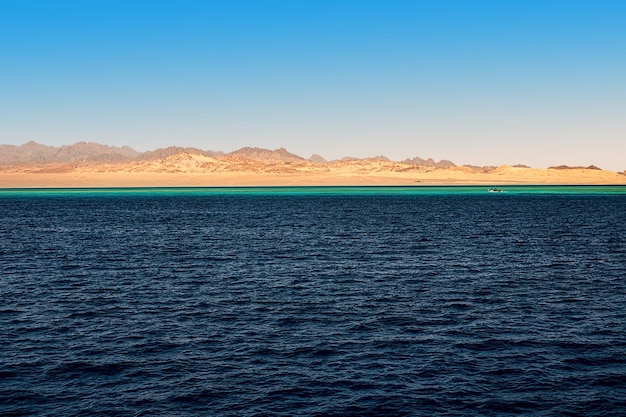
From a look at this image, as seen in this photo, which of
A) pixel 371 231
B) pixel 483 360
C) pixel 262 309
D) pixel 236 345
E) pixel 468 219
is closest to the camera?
pixel 483 360

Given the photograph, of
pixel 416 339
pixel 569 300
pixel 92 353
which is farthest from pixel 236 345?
pixel 569 300

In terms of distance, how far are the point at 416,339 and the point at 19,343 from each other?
19.4 metres

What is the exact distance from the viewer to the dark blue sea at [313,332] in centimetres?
2556

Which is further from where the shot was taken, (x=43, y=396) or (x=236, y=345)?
(x=236, y=345)

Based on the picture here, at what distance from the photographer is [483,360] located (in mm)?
30078

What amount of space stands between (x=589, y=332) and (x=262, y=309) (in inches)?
717

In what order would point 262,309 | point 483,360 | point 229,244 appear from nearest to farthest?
point 483,360 → point 262,309 → point 229,244

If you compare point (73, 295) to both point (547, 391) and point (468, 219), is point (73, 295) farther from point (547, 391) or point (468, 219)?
point (468, 219)

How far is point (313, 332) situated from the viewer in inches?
1379

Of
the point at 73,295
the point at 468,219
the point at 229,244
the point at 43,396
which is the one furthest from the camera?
the point at 468,219

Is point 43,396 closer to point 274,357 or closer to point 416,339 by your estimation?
point 274,357

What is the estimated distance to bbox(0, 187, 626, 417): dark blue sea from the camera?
2556 centimetres

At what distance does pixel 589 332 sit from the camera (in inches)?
1361

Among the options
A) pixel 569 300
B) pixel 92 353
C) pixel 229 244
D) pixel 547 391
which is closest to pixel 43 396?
pixel 92 353
